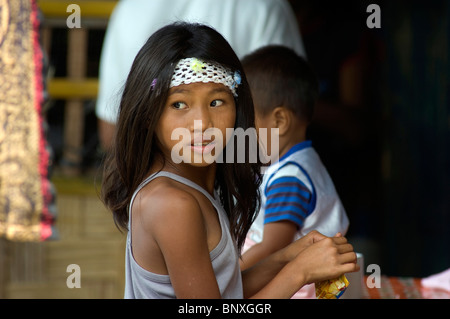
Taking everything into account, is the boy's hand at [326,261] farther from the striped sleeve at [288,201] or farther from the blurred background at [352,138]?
the blurred background at [352,138]

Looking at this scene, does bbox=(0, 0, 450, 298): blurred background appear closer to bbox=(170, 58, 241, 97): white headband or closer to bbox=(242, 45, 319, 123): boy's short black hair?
bbox=(242, 45, 319, 123): boy's short black hair

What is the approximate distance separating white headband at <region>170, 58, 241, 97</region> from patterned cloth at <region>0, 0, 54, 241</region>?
102 centimetres

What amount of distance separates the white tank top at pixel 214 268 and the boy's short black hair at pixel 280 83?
0.70 m

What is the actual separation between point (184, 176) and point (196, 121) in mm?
148

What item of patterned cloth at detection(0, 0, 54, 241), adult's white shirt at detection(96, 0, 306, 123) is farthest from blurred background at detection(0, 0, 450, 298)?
patterned cloth at detection(0, 0, 54, 241)

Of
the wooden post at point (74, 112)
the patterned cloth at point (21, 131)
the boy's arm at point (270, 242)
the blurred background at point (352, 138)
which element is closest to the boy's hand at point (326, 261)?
the boy's arm at point (270, 242)

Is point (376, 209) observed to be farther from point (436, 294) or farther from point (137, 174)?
point (137, 174)

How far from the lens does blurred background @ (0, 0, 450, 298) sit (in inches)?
144

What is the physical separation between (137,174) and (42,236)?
882 millimetres

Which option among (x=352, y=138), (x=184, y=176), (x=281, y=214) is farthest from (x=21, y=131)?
(x=352, y=138)

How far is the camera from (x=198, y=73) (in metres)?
1.34

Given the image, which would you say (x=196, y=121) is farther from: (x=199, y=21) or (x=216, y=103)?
(x=199, y=21)

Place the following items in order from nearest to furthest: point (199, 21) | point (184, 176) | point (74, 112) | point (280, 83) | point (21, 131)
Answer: point (184, 176), point (280, 83), point (21, 131), point (199, 21), point (74, 112)

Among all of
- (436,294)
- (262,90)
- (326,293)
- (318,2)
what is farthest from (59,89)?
(326,293)
